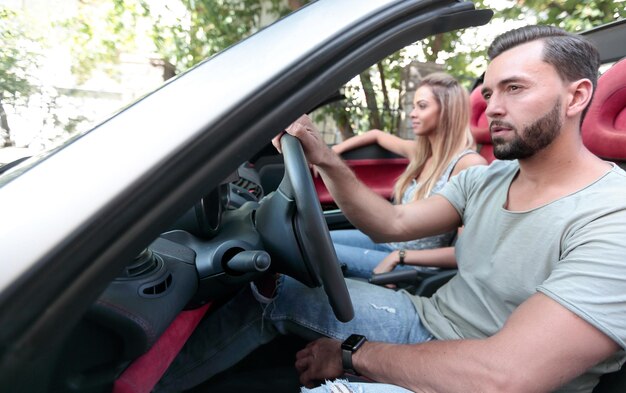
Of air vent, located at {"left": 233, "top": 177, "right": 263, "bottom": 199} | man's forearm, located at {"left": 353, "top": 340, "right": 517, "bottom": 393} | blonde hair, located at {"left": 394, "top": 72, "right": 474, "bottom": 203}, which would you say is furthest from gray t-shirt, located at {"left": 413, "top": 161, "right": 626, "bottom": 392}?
air vent, located at {"left": 233, "top": 177, "right": 263, "bottom": 199}

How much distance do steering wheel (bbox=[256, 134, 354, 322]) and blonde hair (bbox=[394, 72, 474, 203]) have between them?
1166 mm

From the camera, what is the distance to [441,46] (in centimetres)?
359

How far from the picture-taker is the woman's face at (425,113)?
233 cm

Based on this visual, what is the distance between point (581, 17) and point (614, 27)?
1340mm

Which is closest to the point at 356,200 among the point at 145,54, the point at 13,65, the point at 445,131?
the point at 13,65

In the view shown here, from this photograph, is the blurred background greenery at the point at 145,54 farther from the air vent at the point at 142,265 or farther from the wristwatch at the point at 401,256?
the wristwatch at the point at 401,256

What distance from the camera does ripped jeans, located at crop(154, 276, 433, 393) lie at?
1.26m

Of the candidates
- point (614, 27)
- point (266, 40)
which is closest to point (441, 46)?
point (614, 27)

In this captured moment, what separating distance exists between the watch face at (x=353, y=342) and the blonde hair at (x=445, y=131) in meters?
1.10

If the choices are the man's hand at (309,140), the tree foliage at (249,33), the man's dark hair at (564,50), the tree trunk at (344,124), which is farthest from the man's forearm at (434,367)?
the tree trunk at (344,124)

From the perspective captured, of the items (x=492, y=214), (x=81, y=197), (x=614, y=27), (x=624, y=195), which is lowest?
(x=492, y=214)

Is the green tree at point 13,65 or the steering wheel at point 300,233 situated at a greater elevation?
the green tree at point 13,65

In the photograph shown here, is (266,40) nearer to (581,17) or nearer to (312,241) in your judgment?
(312,241)

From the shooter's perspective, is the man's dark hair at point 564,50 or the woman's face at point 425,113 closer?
the man's dark hair at point 564,50
